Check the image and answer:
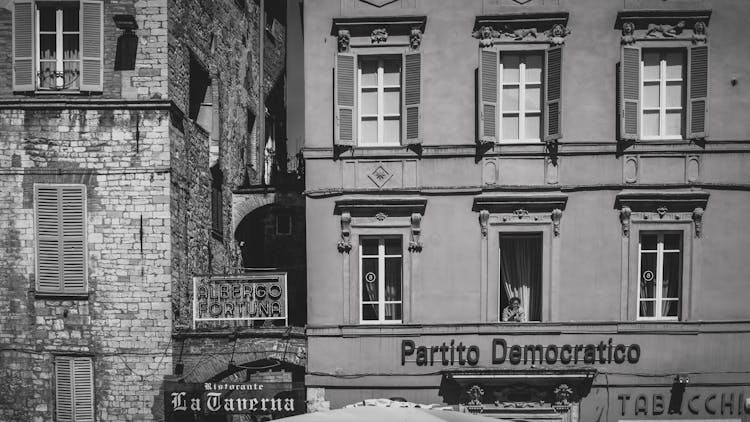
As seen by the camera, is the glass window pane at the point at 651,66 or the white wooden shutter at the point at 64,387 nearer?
the glass window pane at the point at 651,66

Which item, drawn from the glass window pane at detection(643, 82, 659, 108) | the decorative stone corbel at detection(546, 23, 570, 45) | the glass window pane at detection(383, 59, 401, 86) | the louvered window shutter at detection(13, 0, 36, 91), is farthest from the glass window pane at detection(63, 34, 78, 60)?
the glass window pane at detection(643, 82, 659, 108)

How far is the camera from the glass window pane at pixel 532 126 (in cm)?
1630

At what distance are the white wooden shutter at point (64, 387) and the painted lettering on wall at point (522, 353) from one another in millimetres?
6510

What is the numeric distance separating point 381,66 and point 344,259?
12.7 ft

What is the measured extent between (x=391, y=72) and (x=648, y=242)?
6.01m

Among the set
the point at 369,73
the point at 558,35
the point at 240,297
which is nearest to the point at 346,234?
the point at 240,297

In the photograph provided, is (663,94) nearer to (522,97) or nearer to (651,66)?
(651,66)

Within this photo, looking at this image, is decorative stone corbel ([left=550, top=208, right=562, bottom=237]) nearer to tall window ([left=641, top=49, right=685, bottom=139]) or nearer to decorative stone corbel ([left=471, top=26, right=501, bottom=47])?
tall window ([left=641, top=49, right=685, bottom=139])

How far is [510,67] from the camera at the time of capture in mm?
16375

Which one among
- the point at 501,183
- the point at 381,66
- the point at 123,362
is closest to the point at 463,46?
the point at 381,66

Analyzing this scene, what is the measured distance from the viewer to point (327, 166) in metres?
16.3

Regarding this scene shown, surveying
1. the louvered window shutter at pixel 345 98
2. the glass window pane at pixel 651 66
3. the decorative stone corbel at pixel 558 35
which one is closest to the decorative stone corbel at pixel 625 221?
the glass window pane at pixel 651 66

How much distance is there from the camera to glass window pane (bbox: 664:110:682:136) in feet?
53.3

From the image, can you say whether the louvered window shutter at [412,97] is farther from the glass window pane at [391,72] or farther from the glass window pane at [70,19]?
the glass window pane at [70,19]
